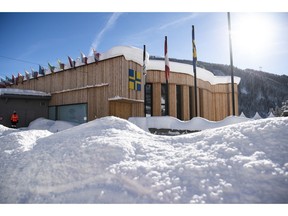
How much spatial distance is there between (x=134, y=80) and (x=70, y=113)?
6562 mm

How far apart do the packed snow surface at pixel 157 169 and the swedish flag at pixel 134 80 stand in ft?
34.6

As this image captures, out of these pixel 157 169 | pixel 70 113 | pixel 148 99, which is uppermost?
pixel 148 99

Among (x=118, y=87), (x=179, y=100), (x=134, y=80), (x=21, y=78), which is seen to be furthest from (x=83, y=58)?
(x=21, y=78)

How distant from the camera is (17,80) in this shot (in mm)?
23969

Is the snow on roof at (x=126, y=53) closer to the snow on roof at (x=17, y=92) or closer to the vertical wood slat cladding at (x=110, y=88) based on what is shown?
the vertical wood slat cladding at (x=110, y=88)

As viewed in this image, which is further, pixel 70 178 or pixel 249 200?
pixel 70 178

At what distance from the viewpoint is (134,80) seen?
16281 mm

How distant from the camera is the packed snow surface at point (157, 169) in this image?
3270mm

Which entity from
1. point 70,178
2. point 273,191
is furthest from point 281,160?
point 70,178

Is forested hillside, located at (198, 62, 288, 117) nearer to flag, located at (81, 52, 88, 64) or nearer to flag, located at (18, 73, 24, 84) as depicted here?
flag, located at (18, 73, 24, 84)

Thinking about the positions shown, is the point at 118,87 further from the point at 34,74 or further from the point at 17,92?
the point at 34,74

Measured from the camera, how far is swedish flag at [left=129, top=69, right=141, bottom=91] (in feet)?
52.5

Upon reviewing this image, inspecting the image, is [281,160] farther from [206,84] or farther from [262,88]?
[262,88]

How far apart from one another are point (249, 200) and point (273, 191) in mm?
395
